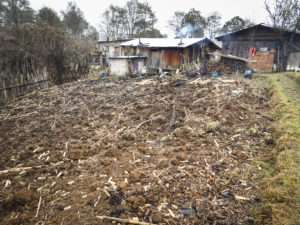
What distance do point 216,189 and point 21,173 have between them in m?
3.77

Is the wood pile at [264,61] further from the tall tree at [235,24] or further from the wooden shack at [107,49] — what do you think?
the tall tree at [235,24]

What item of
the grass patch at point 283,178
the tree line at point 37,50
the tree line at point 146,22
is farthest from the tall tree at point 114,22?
the grass patch at point 283,178

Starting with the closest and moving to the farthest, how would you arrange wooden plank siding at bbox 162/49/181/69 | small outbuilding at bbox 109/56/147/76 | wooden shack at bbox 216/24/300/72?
wooden shack at bbox 216/24/300/72
small outbuilding at bbox 109/56/147/76
wooden plank siding at bbox 162/49/181/69

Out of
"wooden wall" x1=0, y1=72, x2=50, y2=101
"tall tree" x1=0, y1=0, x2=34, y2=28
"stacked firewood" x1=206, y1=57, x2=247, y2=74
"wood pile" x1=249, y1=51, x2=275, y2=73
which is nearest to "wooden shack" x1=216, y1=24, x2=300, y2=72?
"wood pile" x1=249, y1=51, x2=275, y2=73

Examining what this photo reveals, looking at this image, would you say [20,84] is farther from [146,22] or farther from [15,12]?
[146,22]

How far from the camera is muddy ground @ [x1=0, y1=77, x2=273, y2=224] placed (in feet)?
8.70

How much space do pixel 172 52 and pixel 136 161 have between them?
14.6m

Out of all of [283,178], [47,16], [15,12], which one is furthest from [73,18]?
[283,178]

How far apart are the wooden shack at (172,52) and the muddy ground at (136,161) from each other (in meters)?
9.94

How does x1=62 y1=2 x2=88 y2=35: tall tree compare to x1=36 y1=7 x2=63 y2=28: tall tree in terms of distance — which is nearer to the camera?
x1=36 y1=7 x2=63 y2=28: tall tree

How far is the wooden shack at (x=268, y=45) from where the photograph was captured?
14.8m

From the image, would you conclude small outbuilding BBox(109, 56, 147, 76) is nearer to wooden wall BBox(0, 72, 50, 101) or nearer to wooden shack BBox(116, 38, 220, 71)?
wooden shack BBox(116, 38, 220, 71)

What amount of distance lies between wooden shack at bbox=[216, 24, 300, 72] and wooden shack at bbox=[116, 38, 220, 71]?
12.3ft

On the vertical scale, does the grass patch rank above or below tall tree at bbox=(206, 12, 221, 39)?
below
